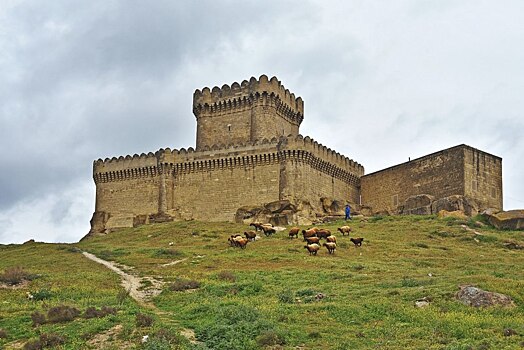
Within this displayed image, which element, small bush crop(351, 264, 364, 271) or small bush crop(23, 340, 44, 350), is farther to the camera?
small bush crop(351, 264, 364, 271)

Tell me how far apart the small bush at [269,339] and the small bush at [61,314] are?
5.68 metres

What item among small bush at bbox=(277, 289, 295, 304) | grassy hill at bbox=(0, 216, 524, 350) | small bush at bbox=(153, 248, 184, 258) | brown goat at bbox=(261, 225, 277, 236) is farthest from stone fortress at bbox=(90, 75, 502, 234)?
small bush at bbox=(277, 289, 295, 304)

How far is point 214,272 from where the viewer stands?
96.3 ft

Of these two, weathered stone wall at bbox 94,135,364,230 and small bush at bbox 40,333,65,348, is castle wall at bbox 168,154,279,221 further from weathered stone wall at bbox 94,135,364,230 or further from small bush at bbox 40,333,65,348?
small bush at bbox 40,333,65,348

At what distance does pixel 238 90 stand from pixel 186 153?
616cm

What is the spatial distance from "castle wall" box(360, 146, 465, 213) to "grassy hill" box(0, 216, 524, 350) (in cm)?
761

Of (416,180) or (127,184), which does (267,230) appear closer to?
(416,180)

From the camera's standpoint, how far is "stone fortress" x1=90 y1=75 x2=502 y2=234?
→ 48625 millimetres

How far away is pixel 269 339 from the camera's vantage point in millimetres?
17094

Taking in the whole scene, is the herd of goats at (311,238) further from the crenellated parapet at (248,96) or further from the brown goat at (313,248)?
the crenellated parapet at (248,96)

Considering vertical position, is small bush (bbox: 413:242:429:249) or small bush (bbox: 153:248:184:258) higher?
small bush (bbox: 413:242:429:249)

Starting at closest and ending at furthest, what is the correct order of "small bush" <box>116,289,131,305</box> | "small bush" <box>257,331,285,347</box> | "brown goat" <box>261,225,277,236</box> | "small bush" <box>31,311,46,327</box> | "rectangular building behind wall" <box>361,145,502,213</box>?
"small bush" <box>257,331,285,347</box> < "small bush" <box>31,311,46,327</box> < "small bush" <box>116,289,131,305</box> < "brown goat" <box>261,225,277,236</box> < "rectangular building behind wall" <box>361,145,502,213</box>

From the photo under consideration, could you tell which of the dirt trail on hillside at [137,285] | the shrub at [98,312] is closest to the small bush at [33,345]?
the shrub at [98,312]

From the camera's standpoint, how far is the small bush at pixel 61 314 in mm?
19703
